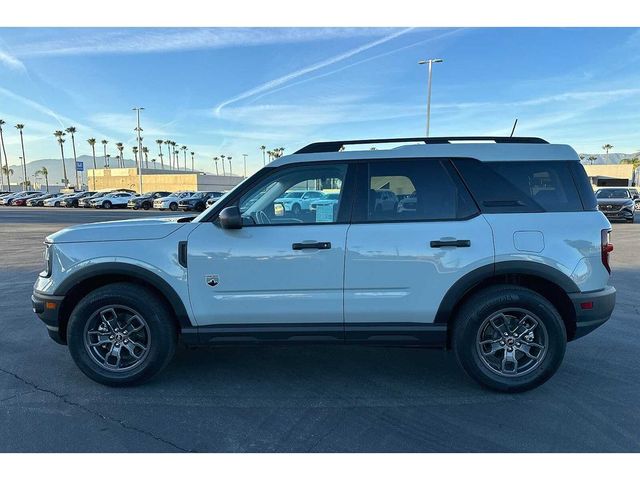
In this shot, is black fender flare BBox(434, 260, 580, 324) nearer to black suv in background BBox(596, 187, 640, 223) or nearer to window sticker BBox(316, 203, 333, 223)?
window sticker BBox(316, 203, 333, 223)

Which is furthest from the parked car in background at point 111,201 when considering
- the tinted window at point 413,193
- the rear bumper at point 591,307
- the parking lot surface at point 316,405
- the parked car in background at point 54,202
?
the rear bumper at point 591,307

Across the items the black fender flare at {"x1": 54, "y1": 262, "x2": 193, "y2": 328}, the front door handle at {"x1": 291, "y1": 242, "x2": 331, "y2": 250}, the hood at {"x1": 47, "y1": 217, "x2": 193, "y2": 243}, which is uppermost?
the hood at {"x1": 47, "y1": 217, "x2": 193, "y2": 243}

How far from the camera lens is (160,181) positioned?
78.0 meters

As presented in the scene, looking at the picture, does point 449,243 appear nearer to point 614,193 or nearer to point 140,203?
point 614,193

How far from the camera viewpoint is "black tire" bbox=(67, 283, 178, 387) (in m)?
3.49

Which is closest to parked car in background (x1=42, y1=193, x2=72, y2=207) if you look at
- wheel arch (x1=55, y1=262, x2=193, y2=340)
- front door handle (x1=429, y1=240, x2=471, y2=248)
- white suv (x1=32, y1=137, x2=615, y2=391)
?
wheel arch (x1=55, y1=262, x2=193, y2=340)

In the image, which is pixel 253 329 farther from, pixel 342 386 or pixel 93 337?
pixel 93 337

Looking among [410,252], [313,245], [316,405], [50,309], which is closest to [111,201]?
[50,309]

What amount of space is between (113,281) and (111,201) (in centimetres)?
3883

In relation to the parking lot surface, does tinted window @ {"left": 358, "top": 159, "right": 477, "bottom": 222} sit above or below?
above

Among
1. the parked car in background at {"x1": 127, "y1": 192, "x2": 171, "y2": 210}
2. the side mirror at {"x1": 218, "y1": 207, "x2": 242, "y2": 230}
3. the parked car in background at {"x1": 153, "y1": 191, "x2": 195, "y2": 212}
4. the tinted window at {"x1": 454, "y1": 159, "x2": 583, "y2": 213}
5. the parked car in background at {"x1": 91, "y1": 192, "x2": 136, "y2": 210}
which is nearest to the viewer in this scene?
the side mirror at {"x1": 218, "y1": 207, "x2": 242, "y2": 230}

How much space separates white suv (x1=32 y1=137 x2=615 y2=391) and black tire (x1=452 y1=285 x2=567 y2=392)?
0.04 feet

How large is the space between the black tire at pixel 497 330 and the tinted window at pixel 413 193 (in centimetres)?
72

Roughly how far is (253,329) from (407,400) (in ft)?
4.52
